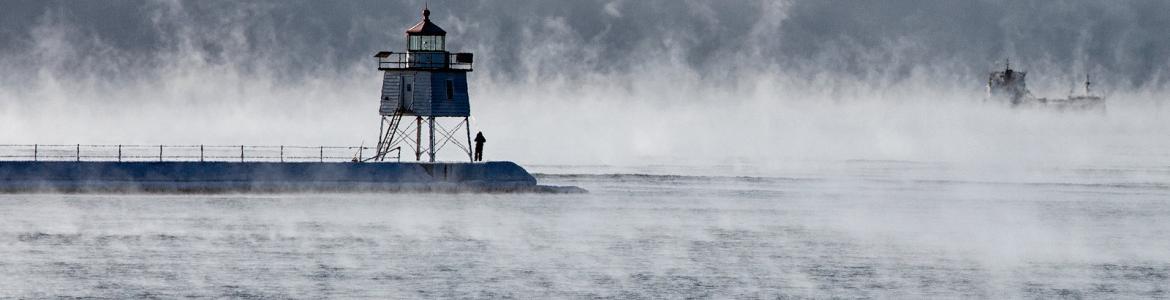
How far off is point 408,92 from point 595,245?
1011 inches

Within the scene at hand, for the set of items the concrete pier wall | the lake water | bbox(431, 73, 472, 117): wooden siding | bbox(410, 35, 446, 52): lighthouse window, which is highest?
bbox(410, 35, 446, 52): lighthouse window

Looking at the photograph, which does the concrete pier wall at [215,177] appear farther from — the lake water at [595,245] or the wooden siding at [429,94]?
the wooden siding at [429,94]

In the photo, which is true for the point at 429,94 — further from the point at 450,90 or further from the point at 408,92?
the point at 450,90

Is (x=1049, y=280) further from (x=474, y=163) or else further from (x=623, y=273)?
(x=474, y=163)

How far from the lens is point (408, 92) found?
8912cm

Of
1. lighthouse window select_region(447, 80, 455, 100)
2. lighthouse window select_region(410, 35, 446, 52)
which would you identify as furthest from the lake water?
lighthouse window select_region(410, 35, 446, 52)

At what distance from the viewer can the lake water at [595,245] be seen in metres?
52.2

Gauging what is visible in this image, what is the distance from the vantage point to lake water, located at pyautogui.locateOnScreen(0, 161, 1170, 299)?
171 feet

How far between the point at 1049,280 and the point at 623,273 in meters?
11.7

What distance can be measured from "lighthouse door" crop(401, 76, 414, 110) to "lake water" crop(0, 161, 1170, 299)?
4.10 metres

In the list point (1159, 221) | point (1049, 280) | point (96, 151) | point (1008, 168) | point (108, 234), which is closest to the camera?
point (1049, 280)

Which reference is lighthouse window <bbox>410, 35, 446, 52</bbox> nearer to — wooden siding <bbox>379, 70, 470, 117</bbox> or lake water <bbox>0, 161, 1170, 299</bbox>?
wooden siding <bbox>379, 70, 470, 117</bbox>

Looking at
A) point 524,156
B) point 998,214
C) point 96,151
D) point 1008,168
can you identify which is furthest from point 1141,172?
point 96,151

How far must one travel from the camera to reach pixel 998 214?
85.9m
